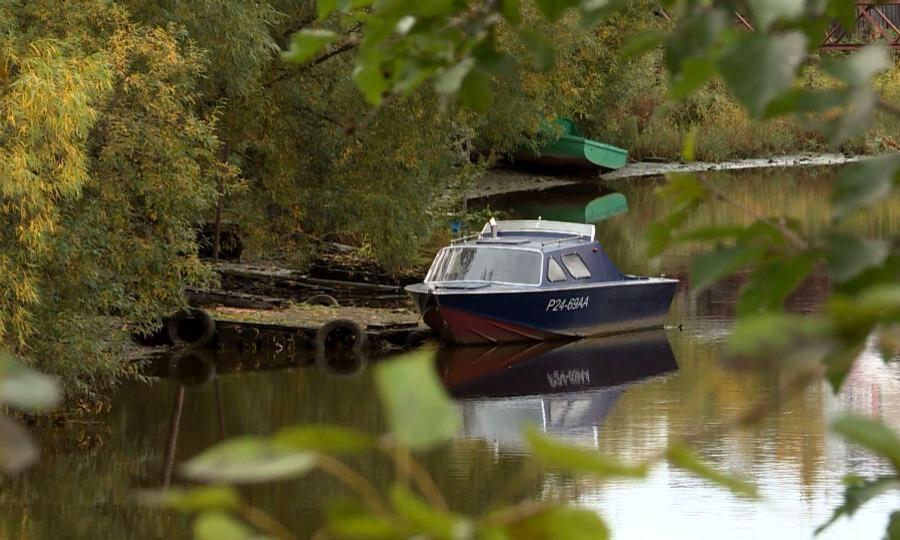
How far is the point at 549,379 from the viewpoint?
718 inches

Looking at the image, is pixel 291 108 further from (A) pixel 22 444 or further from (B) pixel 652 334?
(A) pixel 22 444

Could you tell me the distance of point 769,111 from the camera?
1.65 metres

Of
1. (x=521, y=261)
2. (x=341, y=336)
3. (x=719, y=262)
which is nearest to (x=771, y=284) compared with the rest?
(x=719, y=262)

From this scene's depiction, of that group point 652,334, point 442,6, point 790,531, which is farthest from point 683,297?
point 442,6

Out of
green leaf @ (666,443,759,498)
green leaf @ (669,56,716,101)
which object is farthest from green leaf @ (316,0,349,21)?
green leaf @ (666,443,759,498)

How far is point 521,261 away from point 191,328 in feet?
12.9

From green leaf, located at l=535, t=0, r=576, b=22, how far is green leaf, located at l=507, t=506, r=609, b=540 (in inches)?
32.7

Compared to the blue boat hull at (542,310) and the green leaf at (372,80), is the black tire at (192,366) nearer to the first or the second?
the blue boat hull at (542,310)

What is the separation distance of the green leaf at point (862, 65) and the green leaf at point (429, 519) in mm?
575

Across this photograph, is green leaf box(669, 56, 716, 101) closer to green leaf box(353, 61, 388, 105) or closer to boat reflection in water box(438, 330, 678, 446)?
green leaf box(353, 61, 388, 105)

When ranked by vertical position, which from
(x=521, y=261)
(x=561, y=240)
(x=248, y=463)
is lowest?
(x=248, y=463)

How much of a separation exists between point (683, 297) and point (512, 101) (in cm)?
495

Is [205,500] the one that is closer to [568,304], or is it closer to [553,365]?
[553,365]

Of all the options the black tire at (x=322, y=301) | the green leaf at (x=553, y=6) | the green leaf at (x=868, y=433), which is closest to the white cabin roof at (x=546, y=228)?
the black tire at (x=322, y=301)
